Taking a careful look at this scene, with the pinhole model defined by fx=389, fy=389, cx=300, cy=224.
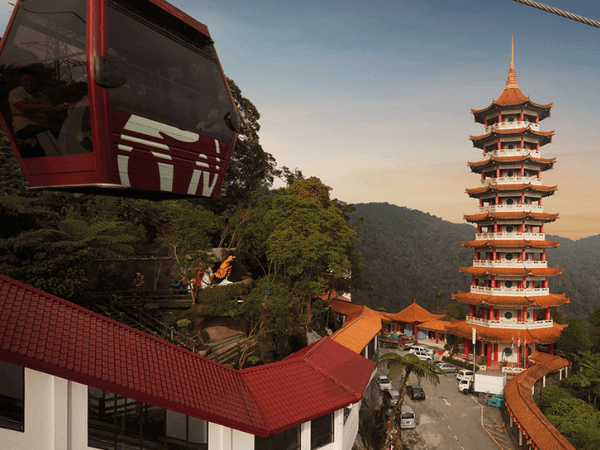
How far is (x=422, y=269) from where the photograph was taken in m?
111

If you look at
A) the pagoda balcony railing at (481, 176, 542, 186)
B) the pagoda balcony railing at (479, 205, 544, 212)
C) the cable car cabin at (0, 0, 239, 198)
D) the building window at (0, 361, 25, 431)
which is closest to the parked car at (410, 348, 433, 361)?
the pagoda balcony railing at (479, 205, 544, 212)

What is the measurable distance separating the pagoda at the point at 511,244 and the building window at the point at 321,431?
2805 cm

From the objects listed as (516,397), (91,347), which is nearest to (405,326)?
(516,397)

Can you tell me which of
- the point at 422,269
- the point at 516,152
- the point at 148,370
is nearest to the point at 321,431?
the point at 148,370

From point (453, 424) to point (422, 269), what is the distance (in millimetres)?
88822

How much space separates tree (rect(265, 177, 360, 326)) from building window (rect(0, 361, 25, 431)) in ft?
55.8

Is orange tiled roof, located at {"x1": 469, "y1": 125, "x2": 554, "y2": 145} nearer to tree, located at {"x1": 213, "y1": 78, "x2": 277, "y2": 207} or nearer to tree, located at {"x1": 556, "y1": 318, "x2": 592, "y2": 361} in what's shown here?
tree, located at {"x1": 556, "y1": 318, "x2": 592, "y2": 361}

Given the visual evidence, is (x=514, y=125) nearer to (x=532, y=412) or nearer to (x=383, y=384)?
(x=383, y=384)

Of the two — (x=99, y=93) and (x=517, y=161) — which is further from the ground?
(x=517, y=161)

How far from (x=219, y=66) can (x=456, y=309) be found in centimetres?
5488

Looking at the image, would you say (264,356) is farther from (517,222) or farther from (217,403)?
(517,222)

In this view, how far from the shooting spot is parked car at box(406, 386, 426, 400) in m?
29.9

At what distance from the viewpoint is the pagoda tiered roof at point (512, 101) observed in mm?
40312

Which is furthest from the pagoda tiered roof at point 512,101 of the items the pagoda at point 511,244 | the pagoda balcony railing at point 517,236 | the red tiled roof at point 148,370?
the red tiled roof at point 148,370
